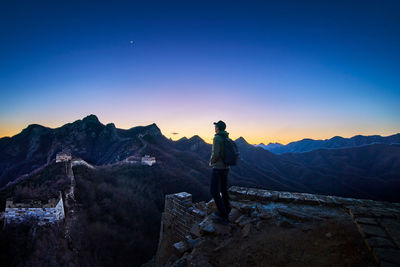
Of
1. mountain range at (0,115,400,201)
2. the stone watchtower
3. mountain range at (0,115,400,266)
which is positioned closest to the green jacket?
mountain range at (0,115,400,266)

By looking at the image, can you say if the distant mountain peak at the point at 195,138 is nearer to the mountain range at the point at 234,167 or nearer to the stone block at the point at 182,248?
the mountain range at the point at 234,167

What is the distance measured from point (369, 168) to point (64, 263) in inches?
4144

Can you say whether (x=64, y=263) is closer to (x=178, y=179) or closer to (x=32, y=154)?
(x=178, y=179)

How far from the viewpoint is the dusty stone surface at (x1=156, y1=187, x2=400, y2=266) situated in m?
2.06

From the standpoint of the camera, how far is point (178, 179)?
45781mm

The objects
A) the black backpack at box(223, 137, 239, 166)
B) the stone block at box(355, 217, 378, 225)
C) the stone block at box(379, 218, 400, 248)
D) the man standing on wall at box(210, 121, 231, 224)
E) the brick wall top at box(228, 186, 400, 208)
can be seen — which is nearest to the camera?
the stone block at box(379, 218, 400, 248)

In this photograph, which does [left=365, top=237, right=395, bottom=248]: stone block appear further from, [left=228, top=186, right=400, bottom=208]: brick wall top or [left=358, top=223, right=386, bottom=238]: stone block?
[left=228, top=186, right=400, bottom=208]: brick wall top

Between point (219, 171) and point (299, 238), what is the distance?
70.5 inches

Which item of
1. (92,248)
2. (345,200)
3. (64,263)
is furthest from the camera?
(92,248)

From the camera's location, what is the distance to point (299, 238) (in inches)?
106

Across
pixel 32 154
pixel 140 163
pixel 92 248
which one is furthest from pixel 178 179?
pixel 32 154

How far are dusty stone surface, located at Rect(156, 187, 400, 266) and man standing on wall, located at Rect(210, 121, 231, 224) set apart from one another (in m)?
0.23

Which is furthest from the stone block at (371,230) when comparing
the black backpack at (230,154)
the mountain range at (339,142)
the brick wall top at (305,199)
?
the mountain range at (339,142)

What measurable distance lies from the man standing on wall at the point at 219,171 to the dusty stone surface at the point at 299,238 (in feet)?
0.77
